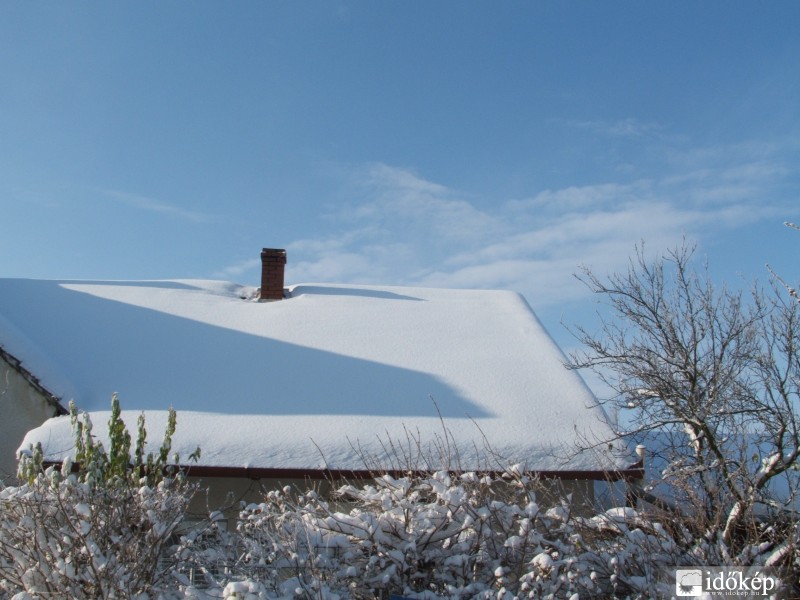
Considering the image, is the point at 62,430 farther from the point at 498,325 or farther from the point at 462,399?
the point at 498,325

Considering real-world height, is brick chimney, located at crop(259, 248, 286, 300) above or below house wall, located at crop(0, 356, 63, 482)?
above

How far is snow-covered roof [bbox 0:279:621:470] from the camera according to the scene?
7.70 meters

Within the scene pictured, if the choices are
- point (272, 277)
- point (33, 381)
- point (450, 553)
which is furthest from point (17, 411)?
point (450, 553)

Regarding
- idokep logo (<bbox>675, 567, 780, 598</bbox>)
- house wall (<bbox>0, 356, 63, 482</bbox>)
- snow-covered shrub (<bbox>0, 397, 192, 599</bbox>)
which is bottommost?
idokep logo (<bbox>675, 567, 780, 598</bbox>)

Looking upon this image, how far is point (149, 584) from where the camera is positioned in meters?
4.14

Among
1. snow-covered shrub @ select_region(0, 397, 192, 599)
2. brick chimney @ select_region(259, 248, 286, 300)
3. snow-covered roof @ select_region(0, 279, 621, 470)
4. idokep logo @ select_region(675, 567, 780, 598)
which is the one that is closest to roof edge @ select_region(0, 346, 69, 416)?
snow-covered roof @ select_region(0, 279, 621, 470)

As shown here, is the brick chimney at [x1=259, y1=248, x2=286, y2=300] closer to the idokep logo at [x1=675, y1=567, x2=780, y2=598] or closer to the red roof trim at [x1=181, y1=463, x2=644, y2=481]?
the red roof trim at [x1=181, y1=463, x2=644, y2=481]

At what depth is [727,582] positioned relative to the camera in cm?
401

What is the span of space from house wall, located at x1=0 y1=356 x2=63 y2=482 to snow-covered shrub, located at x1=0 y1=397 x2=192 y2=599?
183 inches

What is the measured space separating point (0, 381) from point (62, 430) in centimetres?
179

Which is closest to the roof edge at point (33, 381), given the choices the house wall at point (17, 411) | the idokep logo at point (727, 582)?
the house wall at point (17, 411)

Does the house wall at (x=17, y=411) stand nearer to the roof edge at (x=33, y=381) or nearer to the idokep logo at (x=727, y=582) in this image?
the roof edge at (x=33, y=381)

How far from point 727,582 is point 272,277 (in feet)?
33.7

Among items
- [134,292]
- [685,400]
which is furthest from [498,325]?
[134,292]
